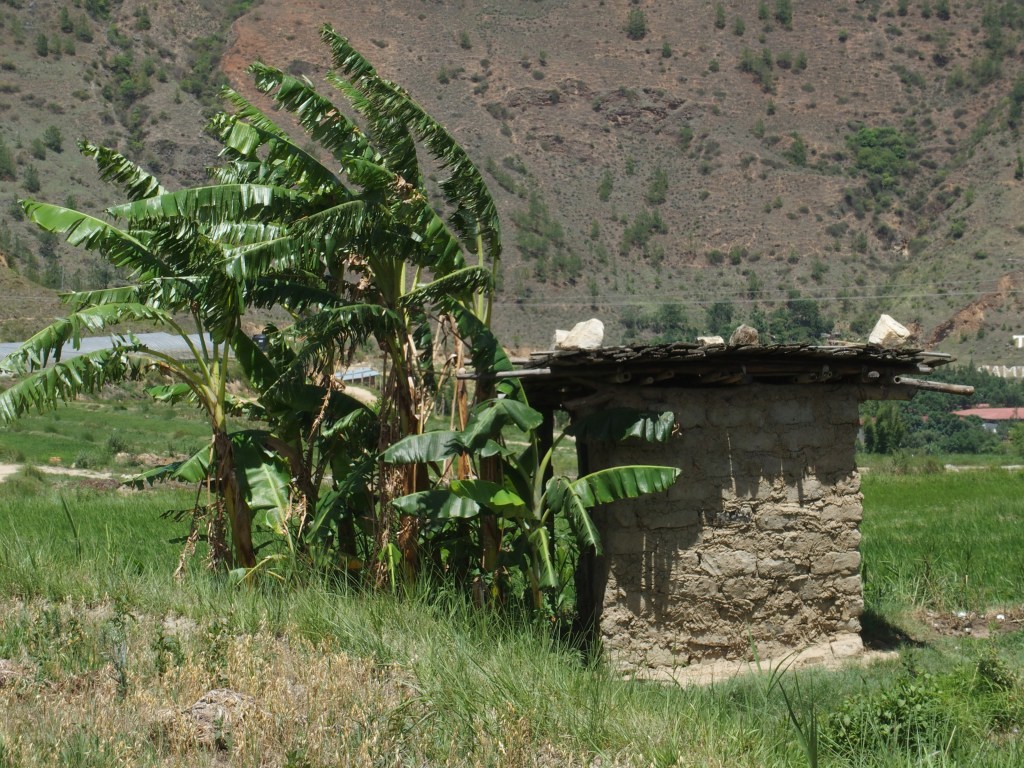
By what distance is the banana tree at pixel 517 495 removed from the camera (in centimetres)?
896

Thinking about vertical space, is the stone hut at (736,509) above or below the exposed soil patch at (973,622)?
above

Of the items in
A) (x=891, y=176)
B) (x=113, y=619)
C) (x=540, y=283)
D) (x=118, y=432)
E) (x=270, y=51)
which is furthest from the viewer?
(x=270, y=51)

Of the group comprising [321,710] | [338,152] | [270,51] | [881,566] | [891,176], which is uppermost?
[270,51]

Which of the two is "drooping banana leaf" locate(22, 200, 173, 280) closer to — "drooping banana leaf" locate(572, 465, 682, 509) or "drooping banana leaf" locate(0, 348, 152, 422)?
"drooping banana leaf" locate(0, 348, 152, 422)

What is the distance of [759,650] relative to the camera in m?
9.77

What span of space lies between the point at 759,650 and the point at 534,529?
2050 mm

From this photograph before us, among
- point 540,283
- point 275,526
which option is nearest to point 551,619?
point 275,526

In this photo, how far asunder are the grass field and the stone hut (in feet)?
1.93

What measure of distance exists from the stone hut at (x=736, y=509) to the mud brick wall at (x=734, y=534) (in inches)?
0.4

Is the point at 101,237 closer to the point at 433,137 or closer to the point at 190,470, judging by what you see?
the point at 190,470

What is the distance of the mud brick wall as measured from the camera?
9.57 m

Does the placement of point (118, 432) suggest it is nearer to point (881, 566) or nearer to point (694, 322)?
point (881, 566)

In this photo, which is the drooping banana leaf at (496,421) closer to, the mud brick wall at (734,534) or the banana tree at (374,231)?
the banana tree at (374,231)

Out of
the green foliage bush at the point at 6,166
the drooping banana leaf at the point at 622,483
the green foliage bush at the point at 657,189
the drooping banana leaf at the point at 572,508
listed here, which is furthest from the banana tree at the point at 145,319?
the green foliage bush at the point at 657,189
